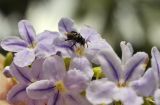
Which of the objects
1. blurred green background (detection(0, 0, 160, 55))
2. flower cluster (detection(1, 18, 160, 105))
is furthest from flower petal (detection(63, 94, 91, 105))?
blurred green background (detection(0, 0, 160, 55))

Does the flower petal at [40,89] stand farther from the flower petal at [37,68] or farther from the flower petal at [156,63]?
the flower petal at [156,63]

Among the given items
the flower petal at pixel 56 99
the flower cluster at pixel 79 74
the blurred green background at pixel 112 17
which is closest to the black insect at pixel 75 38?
the flower cluster at pixel 79 74

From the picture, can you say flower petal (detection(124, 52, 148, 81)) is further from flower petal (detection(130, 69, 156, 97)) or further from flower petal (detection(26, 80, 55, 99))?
flower petal (detection(26, 80, 55, 99))

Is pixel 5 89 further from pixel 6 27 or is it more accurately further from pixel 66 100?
pixel 6 27

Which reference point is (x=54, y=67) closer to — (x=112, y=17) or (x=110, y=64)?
(x=110, y=64)

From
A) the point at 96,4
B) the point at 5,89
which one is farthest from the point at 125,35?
the point at 5,89

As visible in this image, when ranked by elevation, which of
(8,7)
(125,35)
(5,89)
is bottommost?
(125,35)
